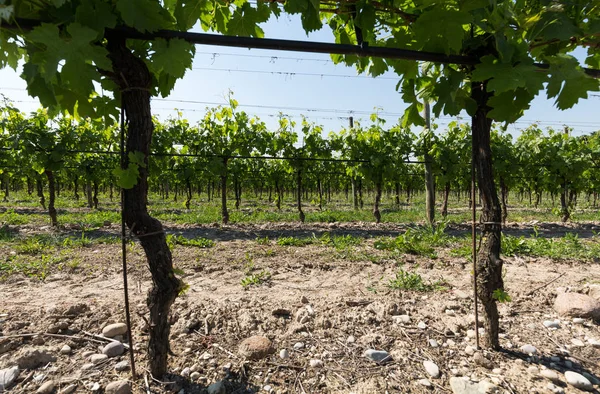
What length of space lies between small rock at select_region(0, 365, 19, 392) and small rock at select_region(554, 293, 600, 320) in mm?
4440

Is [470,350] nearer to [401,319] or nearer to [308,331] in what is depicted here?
[401,319]

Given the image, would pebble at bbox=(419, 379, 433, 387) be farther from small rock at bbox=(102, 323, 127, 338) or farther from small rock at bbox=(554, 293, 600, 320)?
small rock at bbox=(102, 323, 127, 338)

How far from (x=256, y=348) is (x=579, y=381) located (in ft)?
6.91

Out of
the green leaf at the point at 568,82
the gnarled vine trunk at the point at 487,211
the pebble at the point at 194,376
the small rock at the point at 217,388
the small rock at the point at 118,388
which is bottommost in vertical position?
the small rock at the point at 217,388

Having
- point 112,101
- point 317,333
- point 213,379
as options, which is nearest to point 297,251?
point 317,333

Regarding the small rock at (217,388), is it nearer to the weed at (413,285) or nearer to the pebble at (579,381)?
the pebble at (579,381)

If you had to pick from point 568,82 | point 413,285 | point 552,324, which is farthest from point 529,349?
point 568,82

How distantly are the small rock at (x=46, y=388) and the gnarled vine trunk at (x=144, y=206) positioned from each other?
2.01 feet

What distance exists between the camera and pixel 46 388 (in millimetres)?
1887

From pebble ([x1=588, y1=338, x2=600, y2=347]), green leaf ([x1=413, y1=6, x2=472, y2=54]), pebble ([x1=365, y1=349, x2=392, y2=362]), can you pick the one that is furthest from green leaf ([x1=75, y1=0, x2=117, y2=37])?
pebble ([x1=588, y1=338, x2=600, y2=347])

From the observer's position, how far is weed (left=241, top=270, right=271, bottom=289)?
3877mm

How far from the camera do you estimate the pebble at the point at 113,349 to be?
2223 millimetres

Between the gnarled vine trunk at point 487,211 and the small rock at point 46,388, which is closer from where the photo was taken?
the small rock at point 46,388

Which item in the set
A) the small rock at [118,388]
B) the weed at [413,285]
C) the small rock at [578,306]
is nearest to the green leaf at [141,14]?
the small rock at [118,388]
